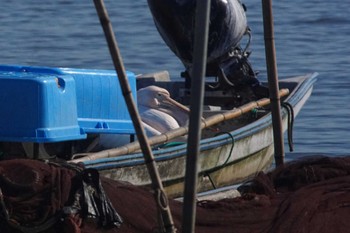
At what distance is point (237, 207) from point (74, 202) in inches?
28.6

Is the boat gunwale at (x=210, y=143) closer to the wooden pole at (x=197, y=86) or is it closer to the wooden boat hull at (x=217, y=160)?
the wooden boat hull at (x=217, y=160)

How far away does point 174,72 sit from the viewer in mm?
14844

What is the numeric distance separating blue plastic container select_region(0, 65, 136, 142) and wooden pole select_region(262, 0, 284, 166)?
52.9 inches

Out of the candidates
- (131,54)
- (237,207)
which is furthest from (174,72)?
(237,207)

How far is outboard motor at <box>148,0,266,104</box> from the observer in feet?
30.7

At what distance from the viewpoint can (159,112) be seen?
8688 millimetres

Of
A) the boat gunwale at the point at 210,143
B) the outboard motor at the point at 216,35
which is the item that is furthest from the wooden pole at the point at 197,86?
the outboard motor at the point at 216,35

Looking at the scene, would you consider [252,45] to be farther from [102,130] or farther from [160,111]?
[102,130]

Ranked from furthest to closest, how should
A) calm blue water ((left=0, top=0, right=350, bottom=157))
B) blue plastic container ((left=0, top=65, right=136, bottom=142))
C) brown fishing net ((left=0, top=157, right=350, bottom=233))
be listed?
calm blue water ((left=0, top=0, right=350, bottom=157))
blue plastic container ((left=0, top=65, right=136, bottom=142))
brown fishing net ((left=0, top=157, right=350, bottom=233))

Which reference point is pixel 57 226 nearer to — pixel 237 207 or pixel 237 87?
pixel 237 207

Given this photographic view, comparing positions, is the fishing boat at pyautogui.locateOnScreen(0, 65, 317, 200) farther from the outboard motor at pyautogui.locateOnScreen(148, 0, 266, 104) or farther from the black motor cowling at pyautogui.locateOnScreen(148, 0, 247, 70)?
the black motor cowling at pyautogui.locateOnScreen(148, 0, 247, 70)

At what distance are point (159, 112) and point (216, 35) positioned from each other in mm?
1024

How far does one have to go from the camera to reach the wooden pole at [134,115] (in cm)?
414

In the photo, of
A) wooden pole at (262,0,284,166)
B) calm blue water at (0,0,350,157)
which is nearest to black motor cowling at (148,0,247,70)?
calm blue water at (0,0,350,157)
